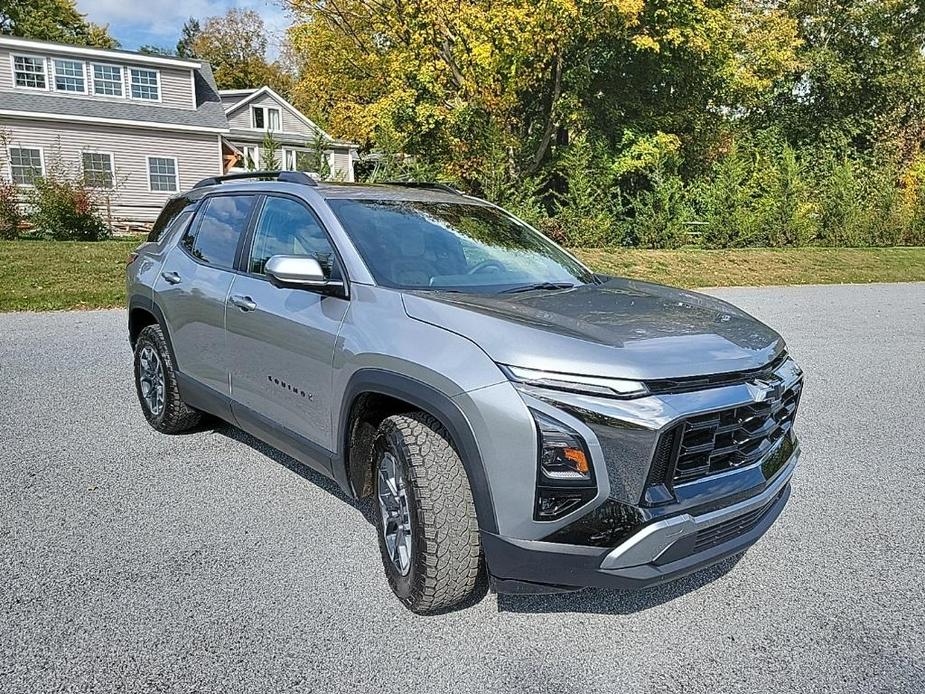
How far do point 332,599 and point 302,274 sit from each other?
1.38m

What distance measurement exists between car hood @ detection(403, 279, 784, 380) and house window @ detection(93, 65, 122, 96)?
29110 millimetres

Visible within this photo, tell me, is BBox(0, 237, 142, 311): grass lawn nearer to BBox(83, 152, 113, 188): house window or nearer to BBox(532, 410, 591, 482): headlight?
BBox(532, 410, 591, 482): headlight

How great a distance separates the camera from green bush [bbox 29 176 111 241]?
611 inches

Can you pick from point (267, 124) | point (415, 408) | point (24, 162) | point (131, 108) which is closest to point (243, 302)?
point (415, 408)

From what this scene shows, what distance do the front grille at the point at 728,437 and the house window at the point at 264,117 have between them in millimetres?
37086

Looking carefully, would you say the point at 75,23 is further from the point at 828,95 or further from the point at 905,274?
the point at 905,274

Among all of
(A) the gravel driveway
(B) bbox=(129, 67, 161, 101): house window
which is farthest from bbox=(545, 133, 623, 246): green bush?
(B) bbox=(129, 67, 161, 101): house window

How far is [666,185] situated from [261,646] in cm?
1940

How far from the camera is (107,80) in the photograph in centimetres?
2750

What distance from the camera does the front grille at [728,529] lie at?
2.65 meters

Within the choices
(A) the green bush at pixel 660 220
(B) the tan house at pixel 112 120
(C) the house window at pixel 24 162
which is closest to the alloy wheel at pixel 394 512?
(A) the green bush at pixel 660 220

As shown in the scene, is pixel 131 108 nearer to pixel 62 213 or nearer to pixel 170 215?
pixel 62 213

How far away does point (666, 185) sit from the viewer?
2022 cm

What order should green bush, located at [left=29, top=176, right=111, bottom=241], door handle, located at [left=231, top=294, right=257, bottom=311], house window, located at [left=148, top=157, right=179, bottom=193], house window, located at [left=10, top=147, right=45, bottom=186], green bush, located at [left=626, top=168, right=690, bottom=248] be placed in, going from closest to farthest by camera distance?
door handle, located at [left=231, top=294, right=257, bottom=311]
green bush, located at [left=29, top=176, right=111, bottom=241]
green bush, located at [left=626, top=168, right=690, bottom=248]
house window, located at [left=10, top=147, right=45, bottom=186]
house window, located at [left=148, top=157, right=179, bottom=193]
